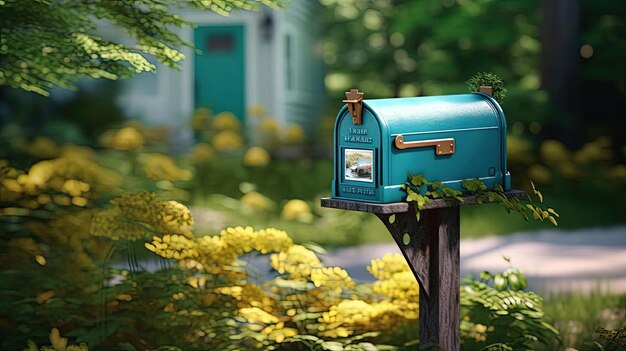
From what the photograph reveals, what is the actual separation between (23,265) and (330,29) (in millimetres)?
8690

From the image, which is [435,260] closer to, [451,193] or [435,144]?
[451,193]

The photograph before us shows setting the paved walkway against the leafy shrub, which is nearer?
the leafy shrub

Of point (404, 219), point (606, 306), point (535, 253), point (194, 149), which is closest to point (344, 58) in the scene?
point (194, 149)

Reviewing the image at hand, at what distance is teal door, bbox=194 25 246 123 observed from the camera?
12234 millimetres

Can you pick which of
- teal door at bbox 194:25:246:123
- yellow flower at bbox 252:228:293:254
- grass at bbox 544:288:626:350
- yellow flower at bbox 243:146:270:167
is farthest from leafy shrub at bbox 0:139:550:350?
teal door at bbox 194:25:246:123

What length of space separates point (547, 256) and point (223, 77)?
5.49 metres

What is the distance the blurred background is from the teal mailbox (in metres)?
4.24

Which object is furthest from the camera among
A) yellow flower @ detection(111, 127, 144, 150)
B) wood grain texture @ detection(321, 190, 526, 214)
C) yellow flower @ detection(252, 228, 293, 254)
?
yellow flower @ detection(111, 127, 144, 150)

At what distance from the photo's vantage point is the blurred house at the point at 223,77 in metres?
12.1

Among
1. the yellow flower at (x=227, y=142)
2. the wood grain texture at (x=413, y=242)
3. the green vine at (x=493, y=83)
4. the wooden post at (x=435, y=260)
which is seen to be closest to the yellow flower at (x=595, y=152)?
the yellow flower at (x=227, y=142)

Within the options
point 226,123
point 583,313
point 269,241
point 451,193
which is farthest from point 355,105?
point 226,123

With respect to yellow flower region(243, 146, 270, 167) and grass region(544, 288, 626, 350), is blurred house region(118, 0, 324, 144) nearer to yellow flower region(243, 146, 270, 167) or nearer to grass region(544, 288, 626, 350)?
yellow flower region(243, 146, 270, 167)

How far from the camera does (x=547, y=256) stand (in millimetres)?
7844

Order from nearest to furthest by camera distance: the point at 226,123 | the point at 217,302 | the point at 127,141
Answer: the point at 217,302, the point at 127,141, the point at 226,123
